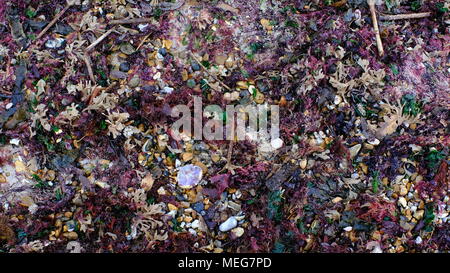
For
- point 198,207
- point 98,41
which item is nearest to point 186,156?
point 198,207

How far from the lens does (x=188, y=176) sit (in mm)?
3760

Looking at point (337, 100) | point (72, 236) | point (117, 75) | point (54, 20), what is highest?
point (54, 20)

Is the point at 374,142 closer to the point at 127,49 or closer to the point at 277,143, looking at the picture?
the point at 277,143

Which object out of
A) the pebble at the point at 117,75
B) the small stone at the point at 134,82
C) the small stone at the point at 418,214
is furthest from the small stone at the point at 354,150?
the pebble at the point at 117,75

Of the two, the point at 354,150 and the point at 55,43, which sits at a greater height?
the point at 55,43

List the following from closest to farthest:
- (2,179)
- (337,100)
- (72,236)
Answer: (72,236) → (2,179) → (337,100)

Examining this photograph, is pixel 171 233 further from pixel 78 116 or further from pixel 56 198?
pixel 78 116

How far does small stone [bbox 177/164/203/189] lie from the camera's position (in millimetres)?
3754

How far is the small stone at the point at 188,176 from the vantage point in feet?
12.3

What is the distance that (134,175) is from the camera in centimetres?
376

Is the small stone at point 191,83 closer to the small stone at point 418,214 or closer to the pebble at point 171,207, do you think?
the pebble at point 171,207

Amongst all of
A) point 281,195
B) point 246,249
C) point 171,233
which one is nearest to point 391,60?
point 281,195

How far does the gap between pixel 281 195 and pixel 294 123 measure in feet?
2.11

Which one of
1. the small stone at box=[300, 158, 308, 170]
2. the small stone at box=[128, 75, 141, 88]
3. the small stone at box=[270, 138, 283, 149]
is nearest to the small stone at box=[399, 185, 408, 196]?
the small stone at box=[300, 158, 308, 170]
